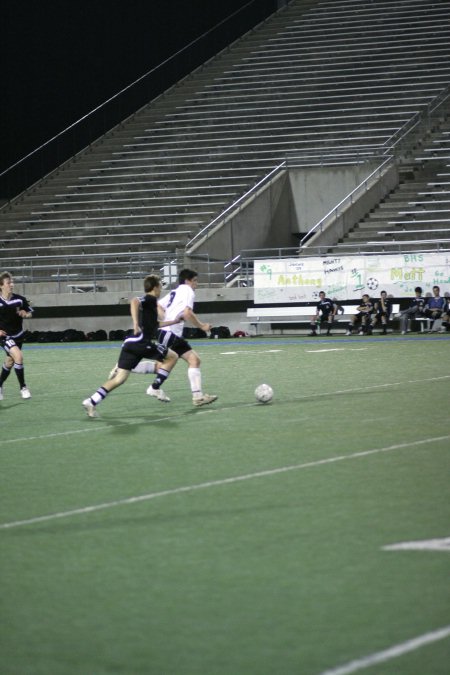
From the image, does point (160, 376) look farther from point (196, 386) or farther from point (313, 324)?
point (313, 324)

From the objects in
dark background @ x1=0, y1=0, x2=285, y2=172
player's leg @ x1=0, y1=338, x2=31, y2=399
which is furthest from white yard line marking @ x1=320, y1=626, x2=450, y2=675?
dark background @ x1=0, y1=0, x2=285, y2=172

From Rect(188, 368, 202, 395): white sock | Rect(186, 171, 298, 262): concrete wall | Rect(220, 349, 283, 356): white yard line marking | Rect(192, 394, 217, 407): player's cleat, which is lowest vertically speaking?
Rect(220, 349, 283, 356): white yard line marking

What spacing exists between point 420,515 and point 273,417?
610 centimetres

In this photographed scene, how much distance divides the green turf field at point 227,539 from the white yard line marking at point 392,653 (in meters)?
0.01

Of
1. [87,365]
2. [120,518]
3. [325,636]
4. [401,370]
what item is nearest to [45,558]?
[120,518]

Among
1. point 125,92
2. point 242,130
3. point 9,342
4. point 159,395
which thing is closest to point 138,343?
point 159,395

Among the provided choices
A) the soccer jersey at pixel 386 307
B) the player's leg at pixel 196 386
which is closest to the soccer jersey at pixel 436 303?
the soccer jersey at pixel 386 307

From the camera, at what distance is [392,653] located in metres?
4.74

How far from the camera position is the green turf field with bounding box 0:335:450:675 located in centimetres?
491

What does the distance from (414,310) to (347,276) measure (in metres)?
2.52

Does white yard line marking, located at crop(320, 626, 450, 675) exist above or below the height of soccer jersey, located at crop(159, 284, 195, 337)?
below

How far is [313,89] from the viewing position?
4972 centimetres

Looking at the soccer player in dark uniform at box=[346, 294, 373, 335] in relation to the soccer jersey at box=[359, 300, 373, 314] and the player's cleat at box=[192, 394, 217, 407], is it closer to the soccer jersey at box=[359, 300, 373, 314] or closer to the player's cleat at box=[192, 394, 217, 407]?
the soccer jersey at box=[359, 300, 373, 314]

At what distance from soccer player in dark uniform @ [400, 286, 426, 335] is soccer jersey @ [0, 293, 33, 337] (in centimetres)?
→ 1846
